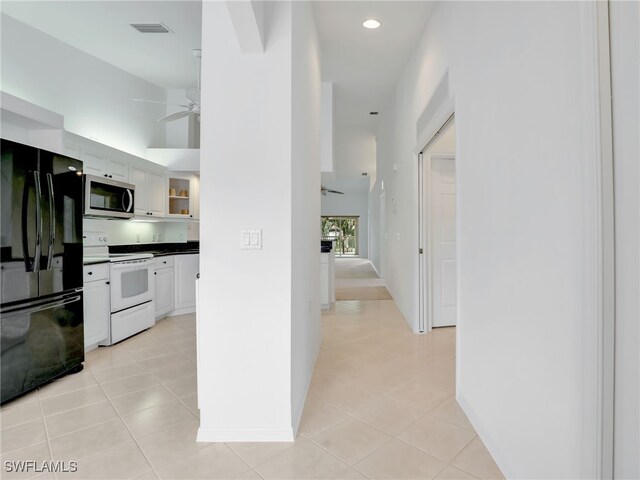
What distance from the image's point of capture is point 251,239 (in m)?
1.82

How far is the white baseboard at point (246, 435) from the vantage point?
1.81 meters

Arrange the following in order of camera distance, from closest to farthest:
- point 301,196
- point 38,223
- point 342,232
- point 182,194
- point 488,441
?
point 488,441, point 301,196, point 38,223, point 182,194, point 342,232

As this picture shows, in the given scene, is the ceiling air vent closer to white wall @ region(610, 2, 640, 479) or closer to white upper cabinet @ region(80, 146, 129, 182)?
white upper cabinet @ region(80, 146, 129, 182)

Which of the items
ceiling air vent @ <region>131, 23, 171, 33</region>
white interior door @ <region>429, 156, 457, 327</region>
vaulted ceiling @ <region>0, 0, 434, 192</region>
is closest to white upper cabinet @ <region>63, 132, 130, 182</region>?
vaulted ceiling @ <region>0, 0, 434, 192</region>

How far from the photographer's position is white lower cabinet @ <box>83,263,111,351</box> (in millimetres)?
3094

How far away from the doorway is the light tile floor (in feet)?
2.57

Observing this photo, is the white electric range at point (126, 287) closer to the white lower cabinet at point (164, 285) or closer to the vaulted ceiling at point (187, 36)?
the white lower cabinet at point (164, 285)

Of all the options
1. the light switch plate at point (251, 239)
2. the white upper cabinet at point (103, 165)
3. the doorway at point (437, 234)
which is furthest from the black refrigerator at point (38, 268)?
the doorway at point (437, 234)

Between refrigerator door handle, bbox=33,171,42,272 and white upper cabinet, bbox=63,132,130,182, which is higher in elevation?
white upper cabinet, bbox=63,132,130,182

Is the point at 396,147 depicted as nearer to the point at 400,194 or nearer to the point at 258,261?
the point at 400,194

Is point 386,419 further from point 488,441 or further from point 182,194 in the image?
point 182,194

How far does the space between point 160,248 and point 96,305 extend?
1.91 metres

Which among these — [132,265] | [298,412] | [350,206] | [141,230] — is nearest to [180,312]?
[132,265]

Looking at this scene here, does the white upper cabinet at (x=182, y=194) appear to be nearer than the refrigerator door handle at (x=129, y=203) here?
No
